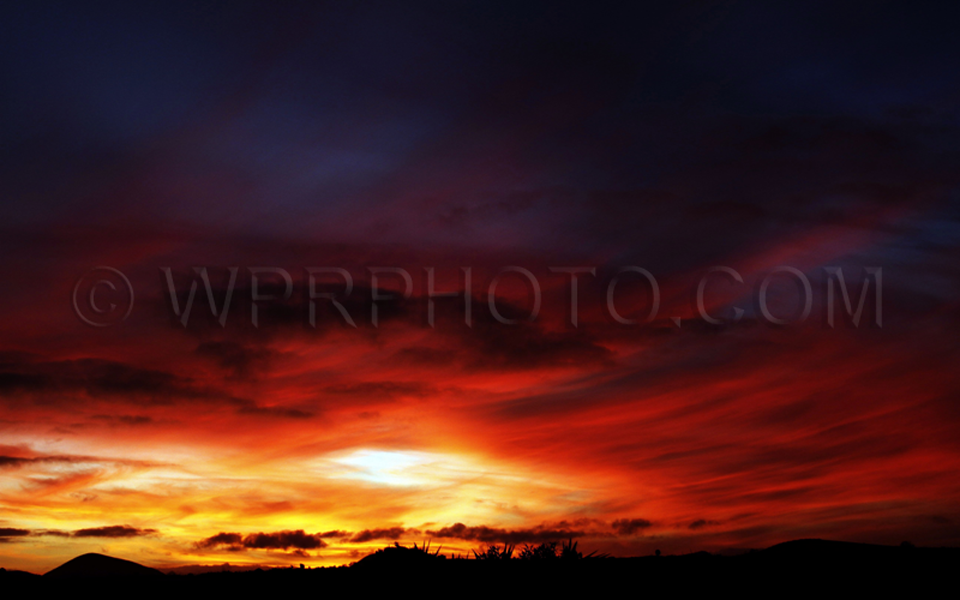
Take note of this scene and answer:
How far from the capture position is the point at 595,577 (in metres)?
20.4

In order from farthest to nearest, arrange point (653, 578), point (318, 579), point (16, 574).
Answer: point (16, 574) < point (318, 579) < point (653, 578)

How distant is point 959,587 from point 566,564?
9.06m

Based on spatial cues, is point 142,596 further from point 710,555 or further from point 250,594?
point 710,555

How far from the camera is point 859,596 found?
58.7 ft

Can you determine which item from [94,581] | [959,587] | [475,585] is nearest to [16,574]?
[94,581]

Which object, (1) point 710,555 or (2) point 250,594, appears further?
(1) point 710,555

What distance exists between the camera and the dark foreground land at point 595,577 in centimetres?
1889

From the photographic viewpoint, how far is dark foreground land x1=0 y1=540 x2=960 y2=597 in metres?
18.9

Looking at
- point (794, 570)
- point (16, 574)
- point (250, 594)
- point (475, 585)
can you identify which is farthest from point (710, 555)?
point (16, 574)

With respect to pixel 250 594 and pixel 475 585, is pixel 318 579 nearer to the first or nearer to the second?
pixel 250 594

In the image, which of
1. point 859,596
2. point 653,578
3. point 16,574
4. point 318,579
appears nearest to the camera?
point 859,596

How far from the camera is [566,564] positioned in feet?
70.8

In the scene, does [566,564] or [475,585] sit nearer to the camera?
[475,585]

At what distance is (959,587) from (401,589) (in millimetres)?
12617
